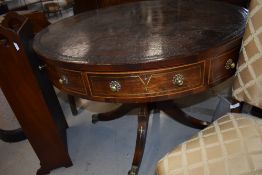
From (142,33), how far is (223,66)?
0.36 m

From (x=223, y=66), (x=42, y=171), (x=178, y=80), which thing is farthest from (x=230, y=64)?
(x=42, y=171)

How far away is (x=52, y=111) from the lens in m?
1.36

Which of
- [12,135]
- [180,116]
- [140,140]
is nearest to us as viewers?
[140,140]

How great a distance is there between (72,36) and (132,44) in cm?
35

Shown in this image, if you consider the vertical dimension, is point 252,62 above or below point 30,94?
above

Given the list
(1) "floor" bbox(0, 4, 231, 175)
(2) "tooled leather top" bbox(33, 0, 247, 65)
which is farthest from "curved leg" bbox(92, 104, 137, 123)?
(2) "tooled leather top" bbox(33, 0, 247, 65)

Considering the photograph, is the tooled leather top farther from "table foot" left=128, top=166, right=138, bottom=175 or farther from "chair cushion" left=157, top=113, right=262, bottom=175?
"table foot" left=128, top=166, right=138, bottom=175

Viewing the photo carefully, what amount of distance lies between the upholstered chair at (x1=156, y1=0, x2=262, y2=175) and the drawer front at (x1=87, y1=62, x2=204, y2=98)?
17 cm

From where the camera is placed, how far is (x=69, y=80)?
946 mm

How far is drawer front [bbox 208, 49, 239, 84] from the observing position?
89 cm

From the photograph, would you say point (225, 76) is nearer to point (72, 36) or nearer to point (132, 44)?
point (132, 44)

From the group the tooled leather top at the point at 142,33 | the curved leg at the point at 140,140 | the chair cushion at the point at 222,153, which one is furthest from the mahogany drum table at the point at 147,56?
the curved leg at the point at 140,140

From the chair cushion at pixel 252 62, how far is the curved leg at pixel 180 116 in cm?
62

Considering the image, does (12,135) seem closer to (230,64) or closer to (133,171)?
(133,171)
